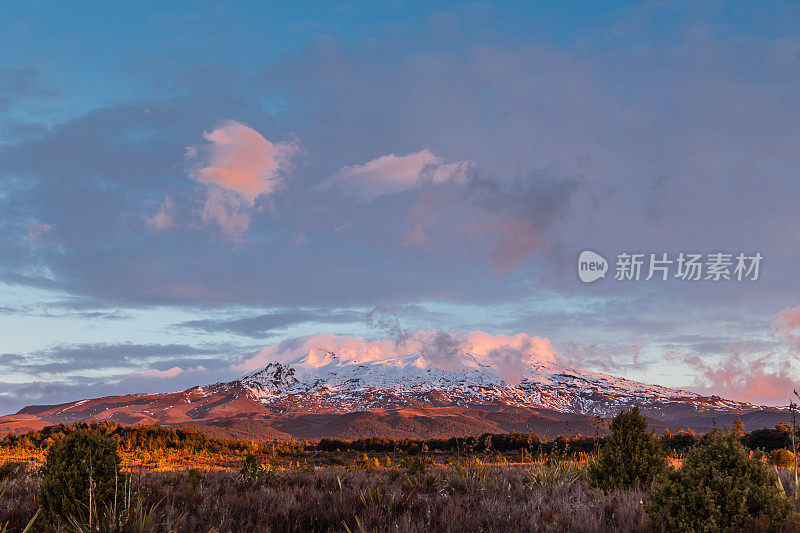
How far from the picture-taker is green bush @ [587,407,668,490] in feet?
34.0

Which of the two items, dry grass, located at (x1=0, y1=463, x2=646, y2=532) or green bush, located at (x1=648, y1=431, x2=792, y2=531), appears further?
dry grass, located at (x1=0, y1=463, x2=646, y2=532)

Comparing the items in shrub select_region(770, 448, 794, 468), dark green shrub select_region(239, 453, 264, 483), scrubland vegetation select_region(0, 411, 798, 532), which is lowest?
shrub select_region(770, 448, 794, 468)

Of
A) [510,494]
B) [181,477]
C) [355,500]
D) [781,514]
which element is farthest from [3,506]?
[781,514]

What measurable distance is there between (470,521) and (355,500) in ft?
7.66

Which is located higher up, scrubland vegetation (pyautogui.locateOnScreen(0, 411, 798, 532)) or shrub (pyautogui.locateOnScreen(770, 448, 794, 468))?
scrubland vegetation (pyautogui.locateOnScreen(0, 411, 798, 532))

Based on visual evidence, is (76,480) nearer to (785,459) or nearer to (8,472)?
(8,472)

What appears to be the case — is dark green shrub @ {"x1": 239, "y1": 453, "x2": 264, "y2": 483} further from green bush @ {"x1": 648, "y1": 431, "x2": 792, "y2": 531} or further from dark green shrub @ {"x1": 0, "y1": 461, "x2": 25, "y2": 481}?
green bush @ {"x1": 648, "y1": 431, "x2": 792, "y2": 531}

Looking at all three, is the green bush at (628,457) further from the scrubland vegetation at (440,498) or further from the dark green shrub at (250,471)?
the dark green shrub at (250,471)

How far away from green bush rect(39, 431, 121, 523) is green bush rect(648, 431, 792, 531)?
23.3 feet

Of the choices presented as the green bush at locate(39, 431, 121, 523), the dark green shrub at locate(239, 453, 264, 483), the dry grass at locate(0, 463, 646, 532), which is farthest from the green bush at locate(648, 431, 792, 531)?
the dark green shrub at locate(239, 453, 264, 483)

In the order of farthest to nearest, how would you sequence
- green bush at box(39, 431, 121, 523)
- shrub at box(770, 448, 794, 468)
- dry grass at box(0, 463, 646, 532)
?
shrub at box(770, 448, 794, 468) → green bush at box(39, 431, 121, 523) → dry grass at box(0, 463, 646, 532)

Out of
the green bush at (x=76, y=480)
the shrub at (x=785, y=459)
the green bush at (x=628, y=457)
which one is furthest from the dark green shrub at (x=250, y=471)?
the shrub at (x=785, y=459)

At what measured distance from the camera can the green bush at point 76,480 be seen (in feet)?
23.5

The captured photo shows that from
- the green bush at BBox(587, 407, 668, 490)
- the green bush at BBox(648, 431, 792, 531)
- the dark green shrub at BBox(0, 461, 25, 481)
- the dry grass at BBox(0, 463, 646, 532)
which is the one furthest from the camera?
the dark green shrub at BBox(0, 461, 25, 481)
